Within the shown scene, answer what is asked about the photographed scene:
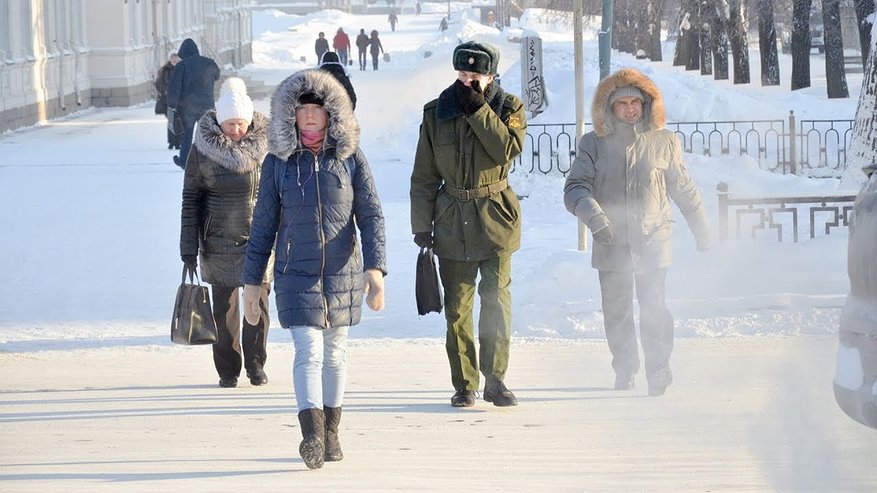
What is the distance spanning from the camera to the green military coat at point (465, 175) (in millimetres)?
7453

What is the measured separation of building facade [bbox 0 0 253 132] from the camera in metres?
29.9

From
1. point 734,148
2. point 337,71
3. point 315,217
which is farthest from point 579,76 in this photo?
point 734,148

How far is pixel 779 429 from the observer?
7207 millimetres

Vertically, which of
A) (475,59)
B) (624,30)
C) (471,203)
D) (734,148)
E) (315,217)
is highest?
(475,59)

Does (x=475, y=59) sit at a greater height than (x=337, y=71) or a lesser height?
greater

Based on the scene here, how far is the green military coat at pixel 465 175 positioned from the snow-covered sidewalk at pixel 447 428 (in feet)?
2.66

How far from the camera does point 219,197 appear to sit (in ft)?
27.2

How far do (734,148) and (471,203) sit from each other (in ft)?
54.7

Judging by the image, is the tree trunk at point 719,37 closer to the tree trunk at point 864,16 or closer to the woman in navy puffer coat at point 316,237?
the tree trunk at point 864,16

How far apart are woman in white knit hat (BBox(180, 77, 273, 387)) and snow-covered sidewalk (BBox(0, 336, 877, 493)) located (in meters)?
0.50

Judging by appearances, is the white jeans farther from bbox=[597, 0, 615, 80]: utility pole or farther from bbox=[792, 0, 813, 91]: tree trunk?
bbox=[792, 0, 813, 91]: tree trunk

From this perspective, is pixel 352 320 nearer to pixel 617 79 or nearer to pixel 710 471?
pixel 710 471

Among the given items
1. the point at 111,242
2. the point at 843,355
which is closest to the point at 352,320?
the point at 843,355

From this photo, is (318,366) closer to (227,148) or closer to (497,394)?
(497,394)
